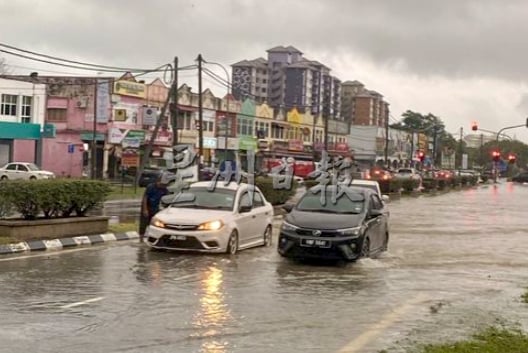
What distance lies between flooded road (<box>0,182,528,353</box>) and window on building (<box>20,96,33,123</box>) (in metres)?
43.0

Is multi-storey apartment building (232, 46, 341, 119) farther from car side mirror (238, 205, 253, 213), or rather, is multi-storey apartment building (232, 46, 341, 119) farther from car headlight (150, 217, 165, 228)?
car headlight (150, 217, 165, 228)

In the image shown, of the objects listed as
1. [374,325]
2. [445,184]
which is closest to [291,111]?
[445,184]

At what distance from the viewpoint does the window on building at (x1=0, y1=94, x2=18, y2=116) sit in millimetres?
56066

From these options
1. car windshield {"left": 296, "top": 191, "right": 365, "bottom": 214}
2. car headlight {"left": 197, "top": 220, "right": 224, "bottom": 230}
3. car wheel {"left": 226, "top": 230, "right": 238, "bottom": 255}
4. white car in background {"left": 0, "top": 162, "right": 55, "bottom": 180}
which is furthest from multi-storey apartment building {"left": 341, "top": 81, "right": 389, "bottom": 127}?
car headlight {"left": 197, "top": 220, "right": 224, "bottom": 230}

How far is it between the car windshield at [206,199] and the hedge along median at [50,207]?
7.23ft

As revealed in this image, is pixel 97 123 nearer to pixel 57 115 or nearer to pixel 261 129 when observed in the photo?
pixel 57 115

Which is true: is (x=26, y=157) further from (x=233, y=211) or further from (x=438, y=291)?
(x=438, y=291)

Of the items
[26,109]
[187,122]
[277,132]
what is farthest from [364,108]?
[26,109]

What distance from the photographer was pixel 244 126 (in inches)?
3123

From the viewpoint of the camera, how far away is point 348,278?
13.2 meters

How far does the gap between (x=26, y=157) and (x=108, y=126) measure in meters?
6.29

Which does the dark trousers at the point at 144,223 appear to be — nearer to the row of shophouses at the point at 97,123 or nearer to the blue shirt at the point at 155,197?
the blue shirt at the point at 155,197

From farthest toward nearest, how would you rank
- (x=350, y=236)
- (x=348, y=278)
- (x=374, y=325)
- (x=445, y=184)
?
(x=445, y=184)
(x=350, y=236)
(x=348, y=278)
(x=374, y=325)

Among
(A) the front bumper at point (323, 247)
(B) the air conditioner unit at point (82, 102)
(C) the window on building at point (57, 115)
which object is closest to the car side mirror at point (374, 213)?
(A) the front bumper at point (323, 247)
